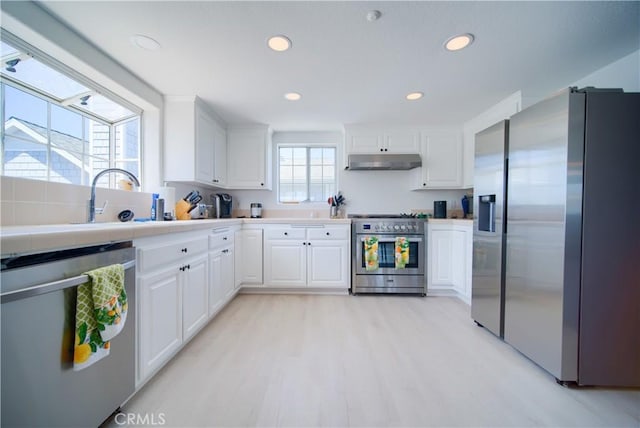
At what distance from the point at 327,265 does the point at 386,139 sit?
183 centimetres

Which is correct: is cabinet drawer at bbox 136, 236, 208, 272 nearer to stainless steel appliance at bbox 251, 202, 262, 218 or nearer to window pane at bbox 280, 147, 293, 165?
stainless steel appliance at bbox 251, 202, 262, 218

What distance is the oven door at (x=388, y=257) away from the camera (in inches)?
112

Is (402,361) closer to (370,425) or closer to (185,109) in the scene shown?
(370,425)

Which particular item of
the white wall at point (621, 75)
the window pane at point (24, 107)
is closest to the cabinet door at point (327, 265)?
the window pane at point (24, 107)

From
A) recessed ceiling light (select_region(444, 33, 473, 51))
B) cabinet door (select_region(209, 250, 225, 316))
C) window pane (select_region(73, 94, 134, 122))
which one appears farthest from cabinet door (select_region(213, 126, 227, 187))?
recessed ceiling light (select_region(444, 33, 473, 51))

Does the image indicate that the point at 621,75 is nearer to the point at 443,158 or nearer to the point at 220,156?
the point at 443,158

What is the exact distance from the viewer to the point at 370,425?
1.10m

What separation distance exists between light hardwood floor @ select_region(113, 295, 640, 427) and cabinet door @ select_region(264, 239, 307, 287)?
74cm

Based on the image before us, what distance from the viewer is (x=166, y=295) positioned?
1429mm

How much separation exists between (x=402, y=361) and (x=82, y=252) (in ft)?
5.95

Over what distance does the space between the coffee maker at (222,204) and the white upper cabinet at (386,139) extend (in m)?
1.75

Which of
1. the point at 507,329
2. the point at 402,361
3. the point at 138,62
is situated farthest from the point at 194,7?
the point at 507,329

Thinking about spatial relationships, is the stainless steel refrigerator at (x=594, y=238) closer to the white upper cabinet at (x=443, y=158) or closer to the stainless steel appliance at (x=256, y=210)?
the white upper cabinet at (x=443, y=158)

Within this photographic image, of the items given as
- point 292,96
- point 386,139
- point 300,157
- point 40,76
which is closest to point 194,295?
point 40,76
